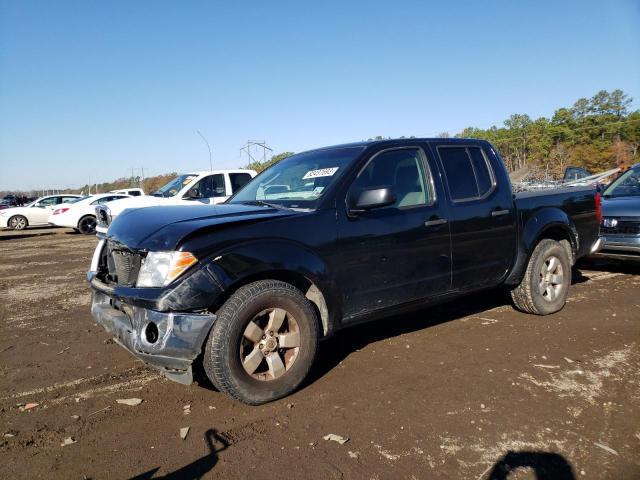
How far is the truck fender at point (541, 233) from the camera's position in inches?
191

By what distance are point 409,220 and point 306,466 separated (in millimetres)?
2143

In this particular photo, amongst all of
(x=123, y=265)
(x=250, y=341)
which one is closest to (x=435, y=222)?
(x=250, y=341)

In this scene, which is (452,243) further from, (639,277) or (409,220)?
(639,277)

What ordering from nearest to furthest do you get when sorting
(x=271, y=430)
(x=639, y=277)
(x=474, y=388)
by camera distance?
(x=271, y=430) → (x=474, y=388) → (x=639, y=277)

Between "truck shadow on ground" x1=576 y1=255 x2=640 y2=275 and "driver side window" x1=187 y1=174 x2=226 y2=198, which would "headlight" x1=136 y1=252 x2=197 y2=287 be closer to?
"truck shadow on ground" x1=576 y1=255 x2=640 y2=275

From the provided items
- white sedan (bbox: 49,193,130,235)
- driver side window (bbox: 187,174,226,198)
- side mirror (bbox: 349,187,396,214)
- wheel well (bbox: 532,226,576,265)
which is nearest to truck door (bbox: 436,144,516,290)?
wheel well (bbox: 532,226,576,265)

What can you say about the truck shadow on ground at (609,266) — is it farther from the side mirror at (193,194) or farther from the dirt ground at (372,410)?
the side mirror at (193,194)

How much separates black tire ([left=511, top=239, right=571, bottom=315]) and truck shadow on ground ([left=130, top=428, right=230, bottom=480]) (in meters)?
3.68

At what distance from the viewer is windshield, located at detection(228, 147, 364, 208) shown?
383 centimetres

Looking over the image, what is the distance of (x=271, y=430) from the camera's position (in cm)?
294

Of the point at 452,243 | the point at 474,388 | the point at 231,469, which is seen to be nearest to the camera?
the point at 231,469

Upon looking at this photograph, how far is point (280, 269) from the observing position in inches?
128

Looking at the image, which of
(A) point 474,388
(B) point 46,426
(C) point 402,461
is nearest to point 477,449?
(C) point 402,461

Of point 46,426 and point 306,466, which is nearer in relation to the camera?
point 306,466
